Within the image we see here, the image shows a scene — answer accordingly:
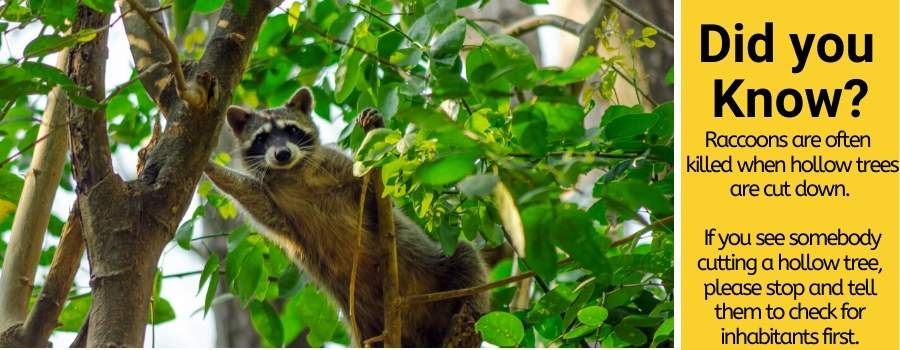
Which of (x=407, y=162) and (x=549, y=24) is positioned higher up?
(x=549, y=24)

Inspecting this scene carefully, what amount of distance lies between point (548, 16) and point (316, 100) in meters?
1.80

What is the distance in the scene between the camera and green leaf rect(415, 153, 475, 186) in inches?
116

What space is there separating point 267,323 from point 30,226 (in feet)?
5.04

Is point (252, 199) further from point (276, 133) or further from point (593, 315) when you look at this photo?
point (593, 315)

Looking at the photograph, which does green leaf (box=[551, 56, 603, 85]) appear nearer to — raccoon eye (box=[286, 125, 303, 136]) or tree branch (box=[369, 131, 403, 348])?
tree branch (box=[369, 131, 403, 348])

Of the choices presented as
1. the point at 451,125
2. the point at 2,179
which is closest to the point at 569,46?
the point at 2,179


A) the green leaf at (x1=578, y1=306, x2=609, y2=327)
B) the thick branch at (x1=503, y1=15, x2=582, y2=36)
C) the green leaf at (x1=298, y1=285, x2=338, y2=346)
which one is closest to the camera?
the green leaf at (x1=578, y1=306, x2=609, y2=327)

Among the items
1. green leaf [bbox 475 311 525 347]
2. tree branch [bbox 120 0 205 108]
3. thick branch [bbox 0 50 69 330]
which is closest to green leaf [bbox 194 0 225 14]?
thick branch [bbox 0 50 69 330]

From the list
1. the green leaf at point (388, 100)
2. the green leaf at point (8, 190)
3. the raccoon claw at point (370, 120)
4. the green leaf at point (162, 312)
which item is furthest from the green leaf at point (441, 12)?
the green leaf at point (162, 312)

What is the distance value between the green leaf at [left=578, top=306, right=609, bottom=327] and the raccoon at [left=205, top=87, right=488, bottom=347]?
1832mm

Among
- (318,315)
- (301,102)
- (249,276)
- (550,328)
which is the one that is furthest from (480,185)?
(301,102)

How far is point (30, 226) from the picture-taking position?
17.6ft

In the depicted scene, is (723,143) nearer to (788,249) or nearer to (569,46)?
(788,249)

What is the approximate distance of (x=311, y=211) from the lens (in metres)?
6.75
